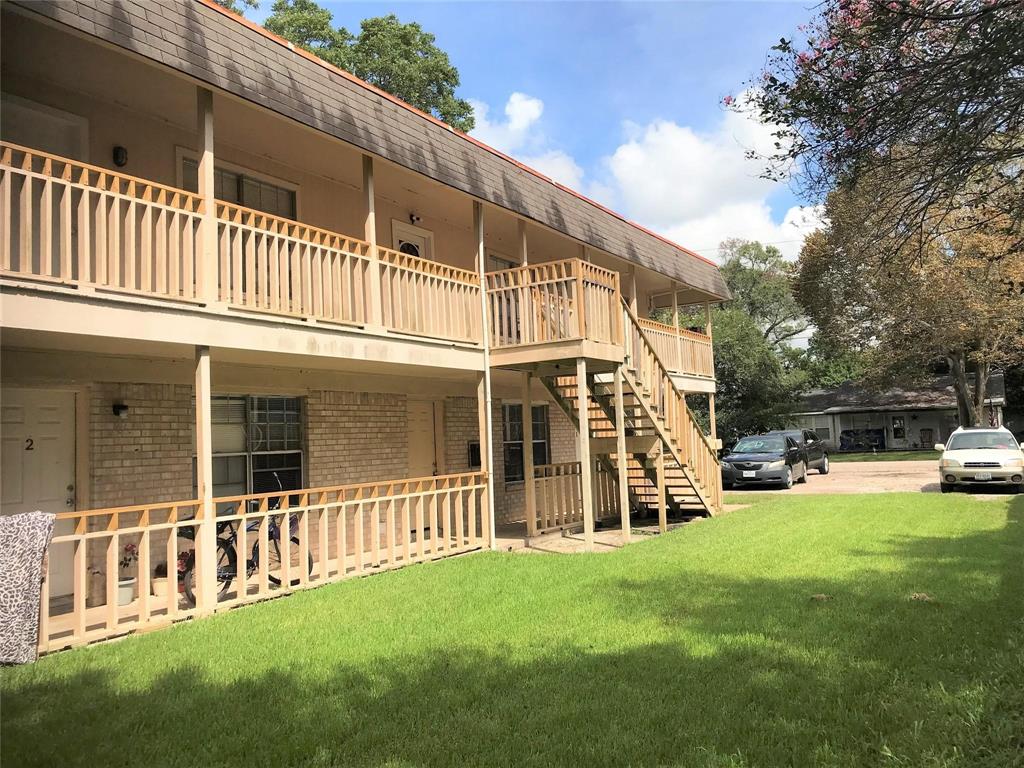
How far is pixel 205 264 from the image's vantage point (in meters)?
6.84

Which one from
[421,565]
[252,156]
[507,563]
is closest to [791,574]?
[507,563]

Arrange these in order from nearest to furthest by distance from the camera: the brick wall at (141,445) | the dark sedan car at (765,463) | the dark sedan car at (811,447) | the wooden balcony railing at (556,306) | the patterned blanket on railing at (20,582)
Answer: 1. the patterned blanket on railing at (20,582)
2. the brick wall at (141,445)
3. the wooden balcony railing at (556,306)
4. the dark sedan car at (765,463)
5. the dark sedan car at (811,447)

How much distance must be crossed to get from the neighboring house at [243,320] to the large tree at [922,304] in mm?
14837

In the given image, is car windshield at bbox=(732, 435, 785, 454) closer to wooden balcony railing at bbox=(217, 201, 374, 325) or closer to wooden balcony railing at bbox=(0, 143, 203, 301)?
wooden balcony railing at bbox=(217, 201, 374, 325)

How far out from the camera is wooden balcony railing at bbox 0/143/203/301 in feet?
18.1

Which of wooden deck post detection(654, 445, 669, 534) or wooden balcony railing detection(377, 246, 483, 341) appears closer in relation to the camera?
wooden balcony railing detection(377, 246, 483, 341)

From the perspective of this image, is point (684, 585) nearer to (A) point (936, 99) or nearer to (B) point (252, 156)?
(A) point (936, 99)

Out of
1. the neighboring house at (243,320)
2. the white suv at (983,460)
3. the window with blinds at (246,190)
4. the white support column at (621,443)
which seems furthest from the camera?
the white suv at (983,460)

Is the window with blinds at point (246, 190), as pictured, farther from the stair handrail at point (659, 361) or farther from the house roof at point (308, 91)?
the stair handrail at point (659, 361)

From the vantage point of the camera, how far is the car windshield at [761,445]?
68.8 feet

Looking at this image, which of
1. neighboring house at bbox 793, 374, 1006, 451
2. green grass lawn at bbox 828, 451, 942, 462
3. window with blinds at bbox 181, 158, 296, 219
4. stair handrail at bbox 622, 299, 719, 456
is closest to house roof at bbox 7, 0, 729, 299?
window with blinds at bbox 181, 158, 296, 219

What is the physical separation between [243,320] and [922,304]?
90.2 ft

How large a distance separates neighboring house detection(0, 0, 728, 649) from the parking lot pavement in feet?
23.9

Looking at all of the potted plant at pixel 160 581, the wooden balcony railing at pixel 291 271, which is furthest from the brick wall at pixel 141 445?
the wooden balcony railing at pixel 291 271
